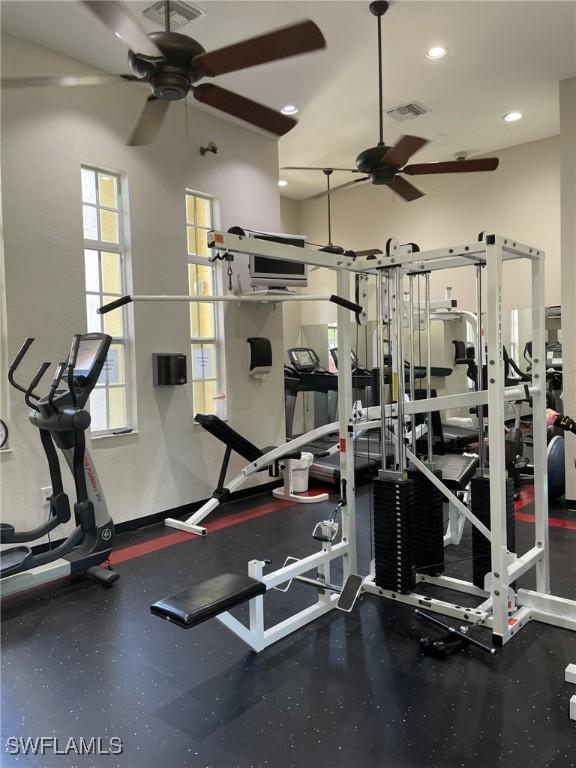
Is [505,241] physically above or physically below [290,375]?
above

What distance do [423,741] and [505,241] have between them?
6.97 ft

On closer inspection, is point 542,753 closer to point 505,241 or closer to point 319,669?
point 319,669

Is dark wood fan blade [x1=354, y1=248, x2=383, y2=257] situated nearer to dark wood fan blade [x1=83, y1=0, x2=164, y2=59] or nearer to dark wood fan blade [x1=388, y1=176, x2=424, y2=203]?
dark wood fan blade [x1=388, y1=176, x2=424, y2=203]

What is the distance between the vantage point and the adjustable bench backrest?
4539 mm

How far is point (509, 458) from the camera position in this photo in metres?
3.31

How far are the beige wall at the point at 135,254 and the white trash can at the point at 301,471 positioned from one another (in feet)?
1.46

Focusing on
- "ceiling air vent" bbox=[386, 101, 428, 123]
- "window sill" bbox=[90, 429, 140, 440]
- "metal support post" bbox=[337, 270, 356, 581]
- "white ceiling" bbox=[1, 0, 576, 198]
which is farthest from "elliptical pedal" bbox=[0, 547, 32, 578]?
"ceiling air vent" bbox=[386, 101, 428, 123]

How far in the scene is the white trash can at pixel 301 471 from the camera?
556 centimetres

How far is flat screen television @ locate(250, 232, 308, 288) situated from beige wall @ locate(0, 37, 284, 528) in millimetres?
460

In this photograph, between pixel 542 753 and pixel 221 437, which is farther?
pixel 221 437

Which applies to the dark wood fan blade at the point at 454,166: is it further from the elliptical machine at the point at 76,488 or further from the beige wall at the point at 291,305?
the beige wall at the point at 291,305

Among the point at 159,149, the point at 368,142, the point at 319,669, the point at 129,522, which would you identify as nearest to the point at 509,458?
the point at 319,669

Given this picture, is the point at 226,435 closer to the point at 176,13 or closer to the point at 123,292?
the point at 123,292

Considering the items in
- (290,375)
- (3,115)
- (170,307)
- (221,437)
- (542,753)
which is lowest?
(542,753)
